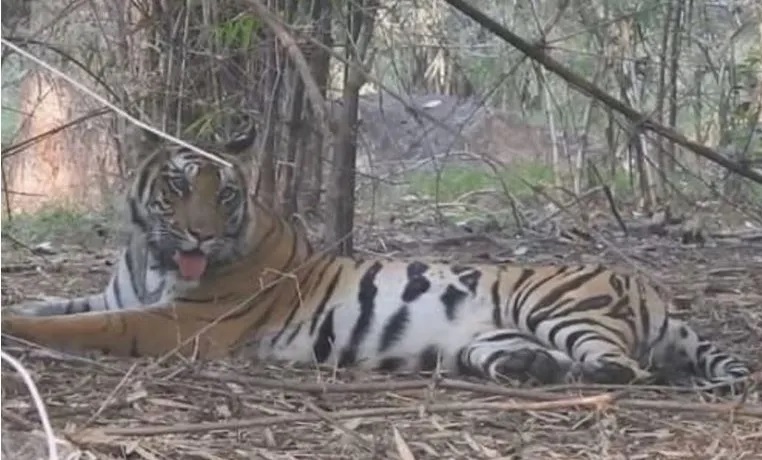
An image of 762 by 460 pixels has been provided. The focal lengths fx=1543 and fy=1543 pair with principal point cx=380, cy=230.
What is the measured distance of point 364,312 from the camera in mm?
3975

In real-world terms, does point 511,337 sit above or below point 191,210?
below

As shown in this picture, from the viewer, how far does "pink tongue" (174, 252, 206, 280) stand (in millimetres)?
3838

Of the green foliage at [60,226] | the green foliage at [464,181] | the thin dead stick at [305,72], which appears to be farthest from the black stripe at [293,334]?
the green foliage at [464,181]

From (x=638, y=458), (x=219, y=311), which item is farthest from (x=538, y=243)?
(x=638, y=458)

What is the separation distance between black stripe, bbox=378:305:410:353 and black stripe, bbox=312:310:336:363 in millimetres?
127

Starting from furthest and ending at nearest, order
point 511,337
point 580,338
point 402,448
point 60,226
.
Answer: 1. point 60,226
2. point 511,337
3. point 580,338
4. point 402,448

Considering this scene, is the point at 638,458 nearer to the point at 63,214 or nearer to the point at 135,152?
the point at 135,152

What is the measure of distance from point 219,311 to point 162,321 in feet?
0.59

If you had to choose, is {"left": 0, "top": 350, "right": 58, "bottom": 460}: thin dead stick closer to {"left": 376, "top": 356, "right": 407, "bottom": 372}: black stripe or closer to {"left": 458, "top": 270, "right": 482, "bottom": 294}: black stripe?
{"left": 376, "top": 356, "right": 407, "bottom": 372}: black stripe

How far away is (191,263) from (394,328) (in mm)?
541

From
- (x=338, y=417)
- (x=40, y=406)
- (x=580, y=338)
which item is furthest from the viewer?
(x=580, y=338)

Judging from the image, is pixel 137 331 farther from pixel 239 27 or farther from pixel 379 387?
pixel 379 387

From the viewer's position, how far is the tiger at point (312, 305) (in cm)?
368

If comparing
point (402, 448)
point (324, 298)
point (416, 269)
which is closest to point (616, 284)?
point (416, 269)
